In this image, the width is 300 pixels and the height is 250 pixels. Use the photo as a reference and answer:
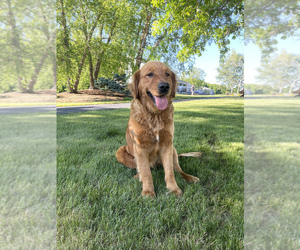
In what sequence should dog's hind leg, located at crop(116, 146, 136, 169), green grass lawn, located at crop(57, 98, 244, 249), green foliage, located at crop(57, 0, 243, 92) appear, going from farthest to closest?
green foliage, located at crop(57, 0, 243, 92)
dog's hind leg, located at crop(116, 146, 136, 169)
green grass lawn, located at crop(57, 98, 244, 249)

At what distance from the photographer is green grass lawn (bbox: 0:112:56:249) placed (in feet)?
3.24

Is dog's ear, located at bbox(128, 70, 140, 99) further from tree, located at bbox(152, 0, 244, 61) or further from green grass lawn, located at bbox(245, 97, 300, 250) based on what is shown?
tree, located at bbox(152, 0, 244, 61)

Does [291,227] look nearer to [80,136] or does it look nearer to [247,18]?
[247,18]

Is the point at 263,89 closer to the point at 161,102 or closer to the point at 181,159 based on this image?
the point at 161,102

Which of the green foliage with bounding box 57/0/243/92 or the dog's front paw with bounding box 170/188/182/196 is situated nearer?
the dog's front paw with bounding box 170/188/182/196

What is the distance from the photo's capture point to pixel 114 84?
1516 centimetres

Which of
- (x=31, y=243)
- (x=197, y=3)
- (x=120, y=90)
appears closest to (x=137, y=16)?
(x=120, y=90)

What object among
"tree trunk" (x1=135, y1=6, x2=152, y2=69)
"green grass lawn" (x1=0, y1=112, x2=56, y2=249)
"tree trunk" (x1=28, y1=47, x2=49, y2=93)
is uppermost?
"tree trunk" (x1=135, y1=6, x2=152, y2=69)

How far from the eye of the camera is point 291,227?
105 centimetres

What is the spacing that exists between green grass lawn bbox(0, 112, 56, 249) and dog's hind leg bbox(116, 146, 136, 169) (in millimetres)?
1392

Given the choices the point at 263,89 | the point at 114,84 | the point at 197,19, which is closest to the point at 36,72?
the point at 263,89

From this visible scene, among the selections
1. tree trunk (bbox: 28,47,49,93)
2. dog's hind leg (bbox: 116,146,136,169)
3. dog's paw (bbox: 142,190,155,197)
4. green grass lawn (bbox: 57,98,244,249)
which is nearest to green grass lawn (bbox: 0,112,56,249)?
tree trunk (bbox: 28,47,49,93)

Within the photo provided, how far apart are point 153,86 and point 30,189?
1467 millimetres

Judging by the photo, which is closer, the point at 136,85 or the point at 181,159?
the point at 136,85
